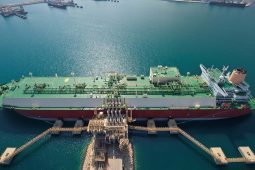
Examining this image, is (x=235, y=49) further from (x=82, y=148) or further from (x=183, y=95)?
(x=82, y=148)

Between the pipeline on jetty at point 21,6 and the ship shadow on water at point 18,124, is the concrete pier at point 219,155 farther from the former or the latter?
the pipeline on jetty at point 21,6

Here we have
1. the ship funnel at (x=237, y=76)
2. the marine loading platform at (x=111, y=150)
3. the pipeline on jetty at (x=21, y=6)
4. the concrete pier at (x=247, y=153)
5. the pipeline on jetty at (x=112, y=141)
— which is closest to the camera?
the marine loading platform at (x=111, y=150)

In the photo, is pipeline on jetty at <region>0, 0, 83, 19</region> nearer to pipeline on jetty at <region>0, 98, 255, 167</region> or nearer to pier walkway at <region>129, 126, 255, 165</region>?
pipeline on jetty at <region>0, 98, 255, 167</region>

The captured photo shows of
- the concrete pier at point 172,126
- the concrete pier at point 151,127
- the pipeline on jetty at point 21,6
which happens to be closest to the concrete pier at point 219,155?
the concrete pier at point 172,126

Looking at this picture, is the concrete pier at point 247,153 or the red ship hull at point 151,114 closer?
the concrete pier at point 247,153

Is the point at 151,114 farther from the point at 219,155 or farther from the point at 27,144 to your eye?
the point at 27,144

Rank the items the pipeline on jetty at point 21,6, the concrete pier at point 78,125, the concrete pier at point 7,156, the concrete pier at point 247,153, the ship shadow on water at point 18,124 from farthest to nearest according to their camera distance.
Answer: the pipeline on jetty at point 21,6 → the ship shadow on water at point 18,124 → the concrete pier at point 78,125 → the concrete pier at point 247,153 → the concrete pier at point 7,156

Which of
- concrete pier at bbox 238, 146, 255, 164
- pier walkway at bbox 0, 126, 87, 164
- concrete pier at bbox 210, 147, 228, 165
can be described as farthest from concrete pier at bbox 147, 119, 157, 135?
concrete pier at bbox 238, 146, 255, 164

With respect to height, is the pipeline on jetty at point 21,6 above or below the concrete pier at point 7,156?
above

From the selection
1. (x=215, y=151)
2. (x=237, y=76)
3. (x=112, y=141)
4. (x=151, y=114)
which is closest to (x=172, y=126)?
(x=151, y=114)
